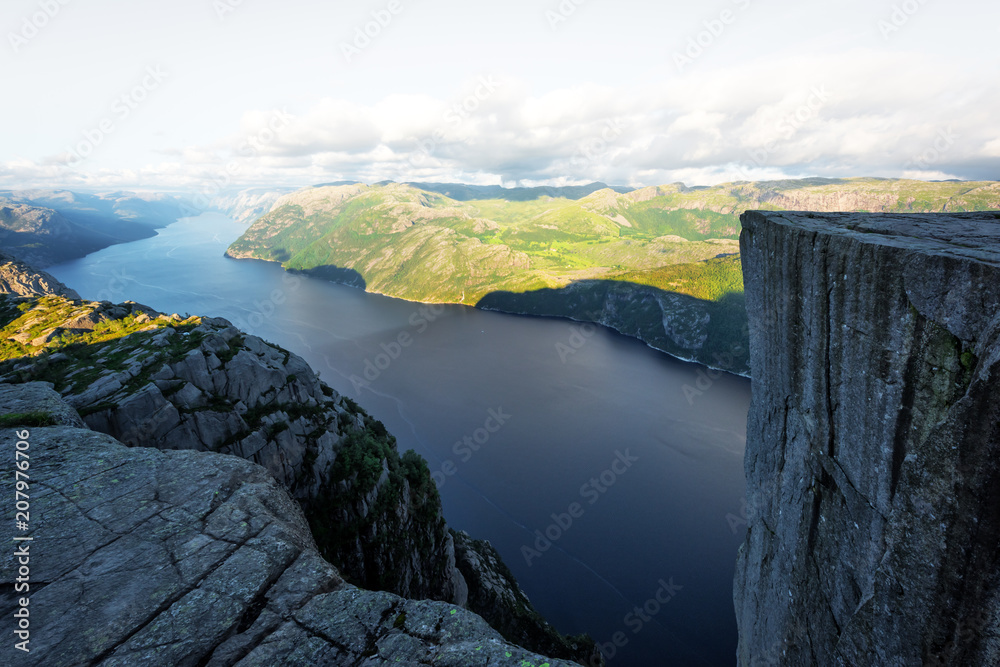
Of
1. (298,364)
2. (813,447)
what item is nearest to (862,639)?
(813,447)

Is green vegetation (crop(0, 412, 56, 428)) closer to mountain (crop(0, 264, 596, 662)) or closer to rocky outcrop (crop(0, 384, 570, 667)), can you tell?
rocky outcrop (crop(0, 384, 570, 667))

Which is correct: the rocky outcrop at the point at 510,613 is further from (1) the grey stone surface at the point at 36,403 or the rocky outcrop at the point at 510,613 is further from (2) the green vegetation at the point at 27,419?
(2) the green vegetation at the point at 27,419

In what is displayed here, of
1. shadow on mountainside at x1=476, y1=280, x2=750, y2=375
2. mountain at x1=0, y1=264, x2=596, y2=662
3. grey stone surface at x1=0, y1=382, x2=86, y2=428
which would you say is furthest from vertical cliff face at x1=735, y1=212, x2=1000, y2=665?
shadow on mountainside at x1=476, y1=280, x2=750, y2=375

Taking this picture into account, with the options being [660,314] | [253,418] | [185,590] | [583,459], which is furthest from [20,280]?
[660,314]

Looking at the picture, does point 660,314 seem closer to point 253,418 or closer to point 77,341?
point 253,418

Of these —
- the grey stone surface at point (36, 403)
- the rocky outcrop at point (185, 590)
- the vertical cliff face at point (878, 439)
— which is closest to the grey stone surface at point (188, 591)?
the rocky outcrop at point (185, 590)

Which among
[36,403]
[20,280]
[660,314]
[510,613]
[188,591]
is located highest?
[20,280]
